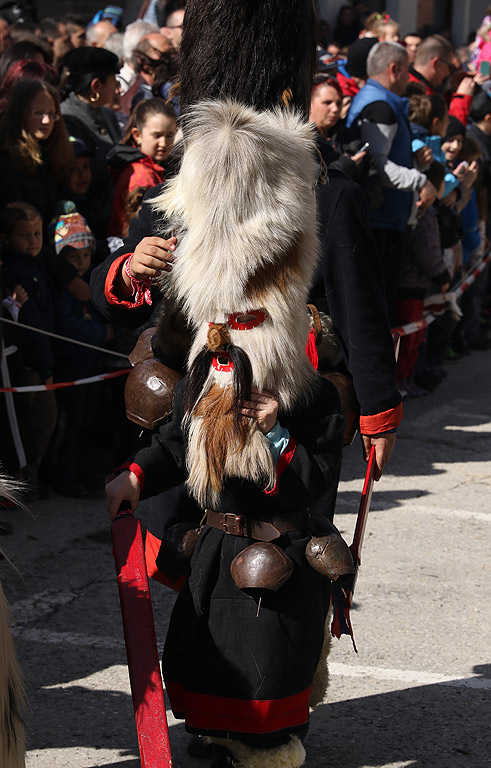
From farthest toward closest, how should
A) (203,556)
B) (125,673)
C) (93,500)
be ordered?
(93,500) < (125,673) < (203,556)

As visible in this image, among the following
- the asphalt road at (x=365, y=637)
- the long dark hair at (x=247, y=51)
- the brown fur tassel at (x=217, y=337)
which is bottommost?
the asphalt road at (x=365, y=637)

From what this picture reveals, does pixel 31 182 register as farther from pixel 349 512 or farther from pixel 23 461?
pixel 349 512

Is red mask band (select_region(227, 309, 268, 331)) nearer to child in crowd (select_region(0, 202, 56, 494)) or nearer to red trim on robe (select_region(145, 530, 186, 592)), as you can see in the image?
red trim on robe (select_region(145, 530, 186, 592))

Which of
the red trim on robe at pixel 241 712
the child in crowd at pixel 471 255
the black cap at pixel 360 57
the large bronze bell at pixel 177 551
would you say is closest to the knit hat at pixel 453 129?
the child in crowd at pixel 471 255

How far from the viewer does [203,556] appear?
2496 millimetres

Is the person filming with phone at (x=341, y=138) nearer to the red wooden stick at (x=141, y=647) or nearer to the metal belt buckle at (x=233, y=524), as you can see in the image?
the metal belt buckle at (x=233, y=524)

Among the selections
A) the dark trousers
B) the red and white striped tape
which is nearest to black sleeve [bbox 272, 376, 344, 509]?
the red and white striped tape

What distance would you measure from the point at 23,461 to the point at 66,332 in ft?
2.33

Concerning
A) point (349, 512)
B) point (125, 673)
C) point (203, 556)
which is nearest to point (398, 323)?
point (349, 512)

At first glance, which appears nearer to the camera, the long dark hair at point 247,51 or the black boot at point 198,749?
the long dark hair at point 247,51

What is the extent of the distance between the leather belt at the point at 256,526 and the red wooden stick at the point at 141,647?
0.25m

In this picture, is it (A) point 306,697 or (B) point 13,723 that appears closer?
(B) point 13,723

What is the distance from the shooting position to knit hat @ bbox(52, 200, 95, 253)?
5.16 metres

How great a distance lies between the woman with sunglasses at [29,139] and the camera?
16.5ft
